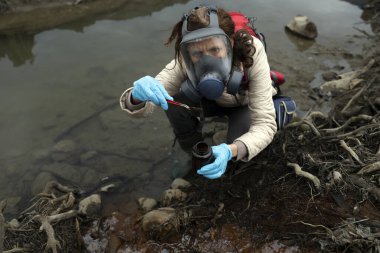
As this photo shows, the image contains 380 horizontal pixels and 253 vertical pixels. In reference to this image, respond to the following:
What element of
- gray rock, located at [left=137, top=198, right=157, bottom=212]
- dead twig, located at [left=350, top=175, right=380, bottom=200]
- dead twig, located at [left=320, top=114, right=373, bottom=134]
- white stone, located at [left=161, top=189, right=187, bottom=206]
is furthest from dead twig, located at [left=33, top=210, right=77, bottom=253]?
dead twig, located at [left=320, top=114, right=373, bottom=134]

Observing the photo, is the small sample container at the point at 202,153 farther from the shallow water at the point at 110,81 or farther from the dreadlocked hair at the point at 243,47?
the shallow water at the point at 110,81

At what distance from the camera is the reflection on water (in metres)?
5.68

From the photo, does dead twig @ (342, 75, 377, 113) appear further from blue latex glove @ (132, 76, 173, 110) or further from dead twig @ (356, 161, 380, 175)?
blue latex glove @ (132, 76, 173, 110)

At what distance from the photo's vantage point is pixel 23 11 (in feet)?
24.4

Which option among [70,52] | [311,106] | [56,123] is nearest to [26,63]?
[70,52]

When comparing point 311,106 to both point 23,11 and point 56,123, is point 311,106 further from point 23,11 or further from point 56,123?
point 23,11

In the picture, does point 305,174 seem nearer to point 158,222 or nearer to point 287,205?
point 287,205

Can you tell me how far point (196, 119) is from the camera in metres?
3.37

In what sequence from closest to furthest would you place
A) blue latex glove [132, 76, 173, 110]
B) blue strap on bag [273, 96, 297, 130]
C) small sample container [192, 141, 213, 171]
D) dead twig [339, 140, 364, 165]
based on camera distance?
small sample container [192, 141, 213, 171], blue latex glove [132, 76, 173, 110], dead twig [339, 140, 364, 165], blue strap on bag [273, 96, 297, 130]

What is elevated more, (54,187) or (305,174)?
(305,174)

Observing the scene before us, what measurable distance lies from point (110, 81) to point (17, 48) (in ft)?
7.31

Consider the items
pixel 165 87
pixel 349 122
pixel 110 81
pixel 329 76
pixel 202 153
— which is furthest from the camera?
pixel 329 76

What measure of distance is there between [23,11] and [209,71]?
21.6 ft

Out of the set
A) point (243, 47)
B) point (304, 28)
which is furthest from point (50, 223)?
point (304, 28)
